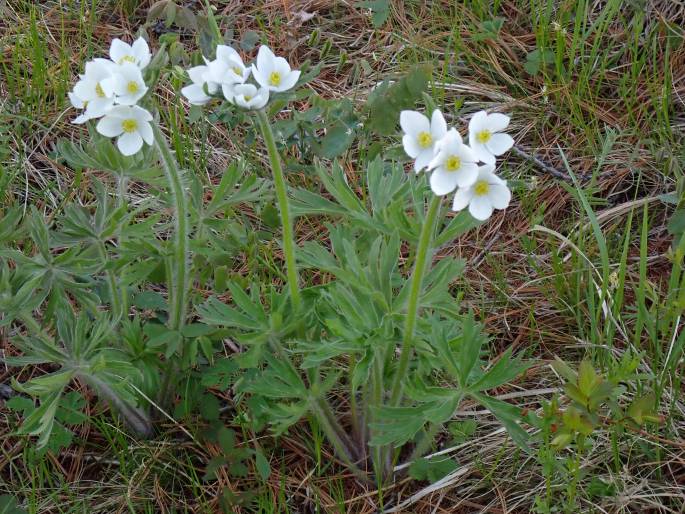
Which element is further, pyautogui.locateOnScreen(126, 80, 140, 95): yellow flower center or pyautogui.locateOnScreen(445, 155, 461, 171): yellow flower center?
pyautogui.locateOnScreen(126, 80, 140, 95): yellow flower center

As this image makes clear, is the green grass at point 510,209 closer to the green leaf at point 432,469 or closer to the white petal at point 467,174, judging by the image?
the green leaf at point 432,469

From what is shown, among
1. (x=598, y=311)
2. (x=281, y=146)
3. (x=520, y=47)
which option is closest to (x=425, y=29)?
(x=520, y=47)

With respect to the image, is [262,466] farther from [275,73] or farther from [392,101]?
[392,101]

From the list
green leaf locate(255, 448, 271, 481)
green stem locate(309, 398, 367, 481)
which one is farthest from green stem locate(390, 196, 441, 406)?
green leaf locate(255, 448, 271, 481)

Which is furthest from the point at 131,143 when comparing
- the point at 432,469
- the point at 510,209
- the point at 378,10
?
the point at 378,10

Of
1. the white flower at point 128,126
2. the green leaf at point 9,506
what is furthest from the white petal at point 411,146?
the green leaf at point 9,506

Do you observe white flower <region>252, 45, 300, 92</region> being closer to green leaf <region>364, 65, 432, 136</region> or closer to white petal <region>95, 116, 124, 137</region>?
white petal <region>95, 116, 124, 137</region>

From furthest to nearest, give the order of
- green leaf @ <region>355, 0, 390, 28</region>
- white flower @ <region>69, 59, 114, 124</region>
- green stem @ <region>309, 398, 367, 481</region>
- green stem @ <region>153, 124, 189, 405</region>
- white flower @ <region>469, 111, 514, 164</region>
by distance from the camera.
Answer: green leaf @ <region>355, 0, 390, 28</region> < green stem @ <region>309, 398, 367, 481</region> < green stem @ <region>153, 124, 189, 405</region> < white flower @ <region>69, 59, 114, 124</region> < white flower @ <region>469, 111, 514, 164</region>

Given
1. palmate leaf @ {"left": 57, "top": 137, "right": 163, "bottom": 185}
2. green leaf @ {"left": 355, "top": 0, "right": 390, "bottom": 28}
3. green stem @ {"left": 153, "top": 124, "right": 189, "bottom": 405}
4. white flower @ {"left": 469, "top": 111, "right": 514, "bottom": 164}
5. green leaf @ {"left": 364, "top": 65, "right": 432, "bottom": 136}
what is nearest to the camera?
white flower @ {"left": 469, "top": 111, "right": 514, "bottom": 164}
